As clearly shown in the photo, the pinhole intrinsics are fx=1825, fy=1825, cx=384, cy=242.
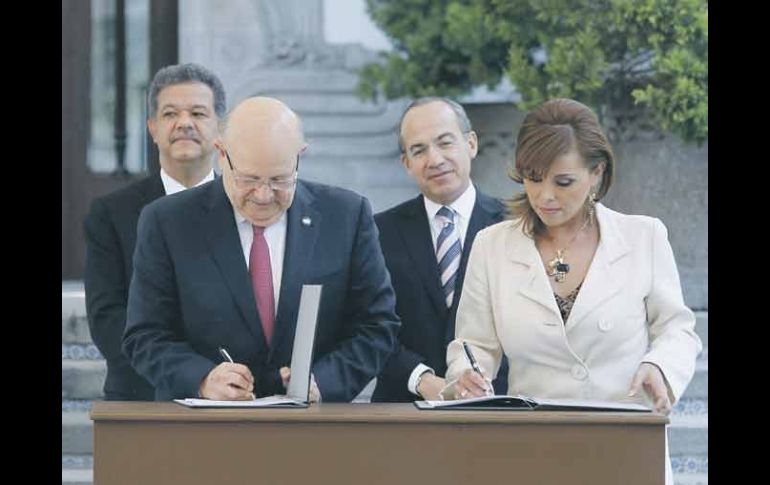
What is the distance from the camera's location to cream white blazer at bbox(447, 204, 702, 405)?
15.2ft

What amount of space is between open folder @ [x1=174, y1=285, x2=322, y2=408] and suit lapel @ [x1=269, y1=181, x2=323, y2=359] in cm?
27

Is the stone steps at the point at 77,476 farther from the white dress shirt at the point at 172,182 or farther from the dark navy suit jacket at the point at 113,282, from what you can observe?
the white dress shirt at the point at 172,182

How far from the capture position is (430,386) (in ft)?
16.4

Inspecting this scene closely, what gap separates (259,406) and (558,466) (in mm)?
708

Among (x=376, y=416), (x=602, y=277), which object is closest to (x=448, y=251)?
(x=602, y=277)

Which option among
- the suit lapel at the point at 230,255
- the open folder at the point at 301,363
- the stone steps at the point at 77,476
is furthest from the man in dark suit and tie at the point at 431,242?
the stone steps at the point at 77,476

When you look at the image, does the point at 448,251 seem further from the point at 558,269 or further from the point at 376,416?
the point at 376,416

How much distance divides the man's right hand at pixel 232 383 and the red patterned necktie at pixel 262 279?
307 millimetres

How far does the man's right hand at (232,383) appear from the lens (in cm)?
445

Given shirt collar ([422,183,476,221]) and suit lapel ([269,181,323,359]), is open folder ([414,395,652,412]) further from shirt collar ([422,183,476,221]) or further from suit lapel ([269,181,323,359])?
shirt collar ([422,183,476,221])

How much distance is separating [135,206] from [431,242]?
85 centimetres
